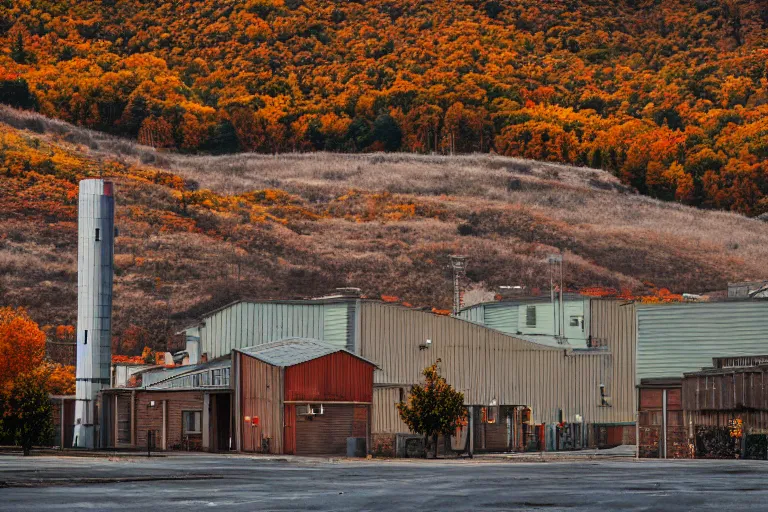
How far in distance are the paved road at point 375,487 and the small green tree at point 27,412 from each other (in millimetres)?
11598

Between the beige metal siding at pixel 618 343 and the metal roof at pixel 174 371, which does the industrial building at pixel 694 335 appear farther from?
the metal roof at pixel 174 371

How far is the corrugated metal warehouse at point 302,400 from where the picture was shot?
202 ft

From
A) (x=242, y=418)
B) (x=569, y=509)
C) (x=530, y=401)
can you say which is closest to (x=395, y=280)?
(x=530, y=401)

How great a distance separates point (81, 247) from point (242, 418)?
15716 millimetres

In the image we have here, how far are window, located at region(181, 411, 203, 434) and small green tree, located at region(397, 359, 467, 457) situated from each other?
9.41 metres

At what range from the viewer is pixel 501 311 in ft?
288

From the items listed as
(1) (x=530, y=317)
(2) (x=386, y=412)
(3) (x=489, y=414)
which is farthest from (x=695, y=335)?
(1) (x=530, y=317)

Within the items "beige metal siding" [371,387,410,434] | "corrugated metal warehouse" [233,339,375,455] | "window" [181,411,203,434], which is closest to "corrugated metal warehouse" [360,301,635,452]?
"beige metal siding" [371,387,410,434]

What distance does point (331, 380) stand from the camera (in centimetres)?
6291

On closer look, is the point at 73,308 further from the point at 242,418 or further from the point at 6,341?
the point at 242,418

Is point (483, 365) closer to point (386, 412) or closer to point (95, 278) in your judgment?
point (386, 412)

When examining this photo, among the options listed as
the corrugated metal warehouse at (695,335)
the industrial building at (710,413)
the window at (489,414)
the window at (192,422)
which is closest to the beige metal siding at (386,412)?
the window at (489,414)

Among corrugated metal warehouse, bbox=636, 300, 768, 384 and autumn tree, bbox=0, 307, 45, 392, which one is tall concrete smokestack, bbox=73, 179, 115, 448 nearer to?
autumn tree, bbox=0, 307, 45, 392

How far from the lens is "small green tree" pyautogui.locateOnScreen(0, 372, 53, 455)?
192 feet
